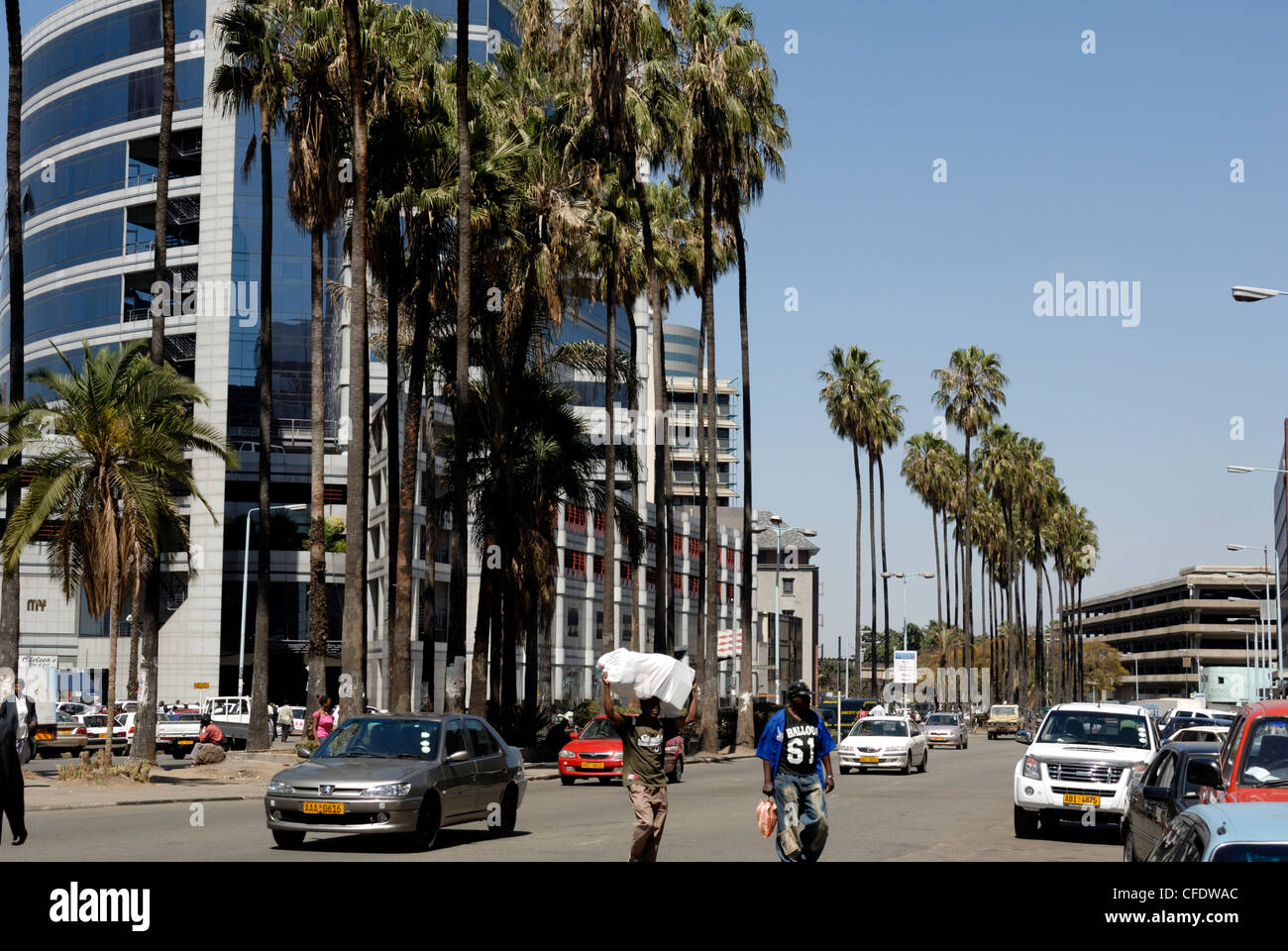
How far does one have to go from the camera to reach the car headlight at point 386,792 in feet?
53.1

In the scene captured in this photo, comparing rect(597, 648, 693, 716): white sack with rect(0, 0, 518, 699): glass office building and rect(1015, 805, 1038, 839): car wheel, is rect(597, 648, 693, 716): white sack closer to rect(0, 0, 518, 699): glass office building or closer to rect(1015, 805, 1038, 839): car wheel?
rect(1015, 805, 1038, 839): car wheel

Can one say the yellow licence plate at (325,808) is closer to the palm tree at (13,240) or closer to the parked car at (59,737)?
the palm tree at (13,240)

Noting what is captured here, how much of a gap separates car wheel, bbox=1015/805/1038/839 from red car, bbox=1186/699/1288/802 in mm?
7860

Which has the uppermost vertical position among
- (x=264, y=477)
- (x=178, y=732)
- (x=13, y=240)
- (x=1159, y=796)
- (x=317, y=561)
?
(x=13, y=240)

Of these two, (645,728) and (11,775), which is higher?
(645,728)

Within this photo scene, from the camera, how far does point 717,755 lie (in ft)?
157

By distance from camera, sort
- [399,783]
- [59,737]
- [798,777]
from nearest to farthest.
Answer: [798,777] < [399,783] < [59,737]

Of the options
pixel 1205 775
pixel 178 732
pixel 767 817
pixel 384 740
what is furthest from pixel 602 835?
pixel 178 732

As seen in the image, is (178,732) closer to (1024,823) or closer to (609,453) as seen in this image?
(609,453)

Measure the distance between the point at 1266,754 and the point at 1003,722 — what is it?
7079cm

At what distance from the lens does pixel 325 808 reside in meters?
A: 16.2

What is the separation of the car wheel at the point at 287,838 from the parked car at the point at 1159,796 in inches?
351

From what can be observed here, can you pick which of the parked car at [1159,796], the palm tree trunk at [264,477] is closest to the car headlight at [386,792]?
the parked car at [1159,796]
